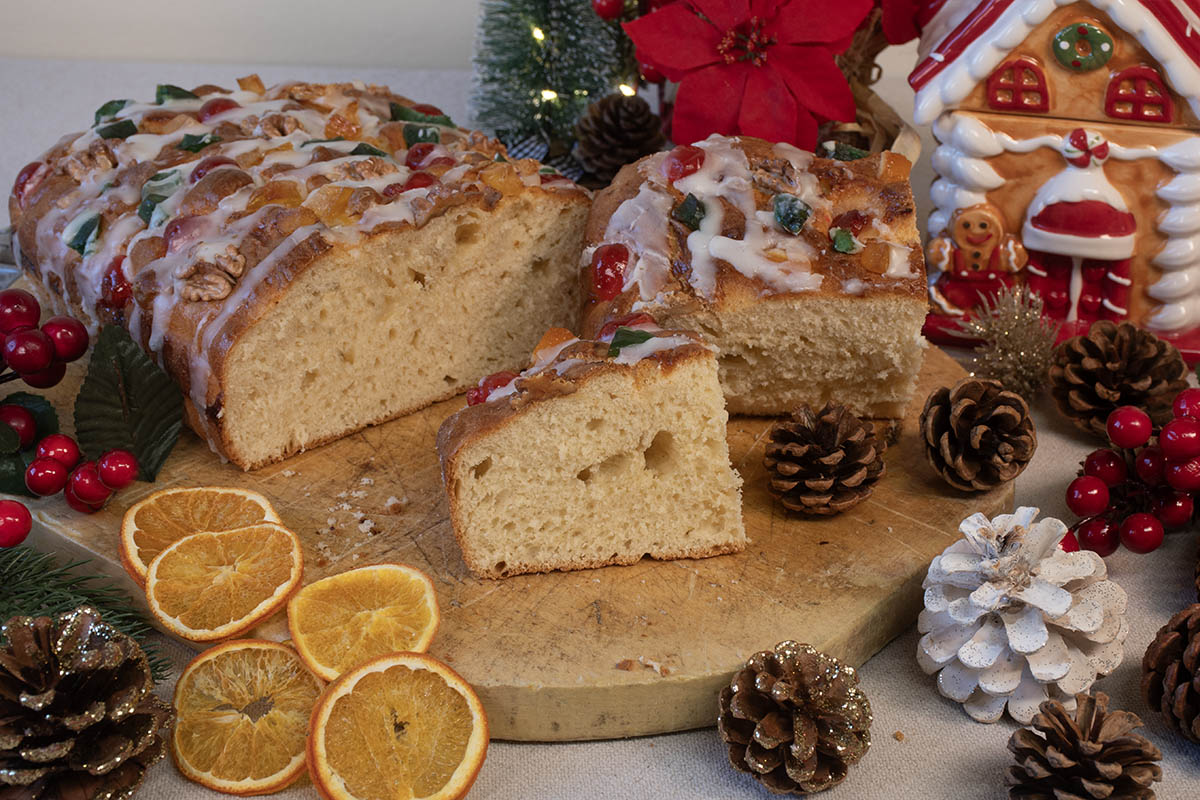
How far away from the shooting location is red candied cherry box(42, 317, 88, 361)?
347 centimetres

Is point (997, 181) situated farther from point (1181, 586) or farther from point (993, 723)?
point (993, 723)

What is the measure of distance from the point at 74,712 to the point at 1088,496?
2597mm

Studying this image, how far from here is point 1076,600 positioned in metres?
2.80

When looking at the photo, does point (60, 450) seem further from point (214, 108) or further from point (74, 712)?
point (214, 108)

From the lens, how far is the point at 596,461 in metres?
3.04

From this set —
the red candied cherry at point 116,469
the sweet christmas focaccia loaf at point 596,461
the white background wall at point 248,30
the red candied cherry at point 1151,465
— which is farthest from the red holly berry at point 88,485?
the white background wall at point 248,30

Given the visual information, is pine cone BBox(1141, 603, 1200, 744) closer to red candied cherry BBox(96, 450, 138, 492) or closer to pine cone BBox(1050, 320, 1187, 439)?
pine cone BBox(1050, 320, 1187, 439)

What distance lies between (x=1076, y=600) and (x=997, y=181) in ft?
5.74

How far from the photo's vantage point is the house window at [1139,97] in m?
3.82

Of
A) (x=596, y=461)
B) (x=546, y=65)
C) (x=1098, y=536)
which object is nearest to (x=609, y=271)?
(x=596, y=461)

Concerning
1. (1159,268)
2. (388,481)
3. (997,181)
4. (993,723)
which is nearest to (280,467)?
(388,481)

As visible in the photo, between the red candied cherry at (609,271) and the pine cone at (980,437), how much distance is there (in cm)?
99

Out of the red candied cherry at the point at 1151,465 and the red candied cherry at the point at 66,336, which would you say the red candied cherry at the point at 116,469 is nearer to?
the red candied cherry at the point at 66,336

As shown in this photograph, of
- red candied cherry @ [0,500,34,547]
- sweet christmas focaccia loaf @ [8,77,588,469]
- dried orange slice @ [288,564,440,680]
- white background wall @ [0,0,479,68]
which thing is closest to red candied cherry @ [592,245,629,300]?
sweet christmas focaccia loaf @ [8,77,588,469]
